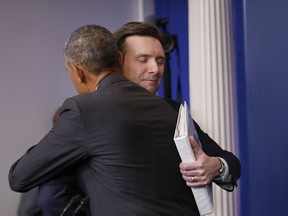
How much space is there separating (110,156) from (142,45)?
0.57 metres

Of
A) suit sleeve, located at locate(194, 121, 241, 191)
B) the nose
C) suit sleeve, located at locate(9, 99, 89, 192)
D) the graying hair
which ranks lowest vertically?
suit sleeve, located at locate(194, 121, 241, 191)

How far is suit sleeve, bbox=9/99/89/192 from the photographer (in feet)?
2.92

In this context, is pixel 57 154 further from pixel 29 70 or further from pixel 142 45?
pixel 29 70

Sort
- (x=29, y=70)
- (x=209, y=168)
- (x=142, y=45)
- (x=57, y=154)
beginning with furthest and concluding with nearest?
1. (x=29, y=70)
2. (x=142, y=45)
3. (x=209, y=168)
4. (x=57, y=154)

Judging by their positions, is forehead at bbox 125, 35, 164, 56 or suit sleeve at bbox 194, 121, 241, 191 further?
forehead at bbox 125, 35, 164, 56

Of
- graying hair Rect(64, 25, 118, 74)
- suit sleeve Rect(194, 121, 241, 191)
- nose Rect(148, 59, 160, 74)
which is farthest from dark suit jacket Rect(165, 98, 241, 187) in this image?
graying hair Rect(64, 25, 118, 74)

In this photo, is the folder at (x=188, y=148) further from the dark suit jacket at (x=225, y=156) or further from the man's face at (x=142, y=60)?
the man's face at (x=142, y=60)

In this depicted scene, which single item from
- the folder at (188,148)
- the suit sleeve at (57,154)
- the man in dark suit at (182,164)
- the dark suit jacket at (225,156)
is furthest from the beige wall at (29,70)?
the folder at (188,148)

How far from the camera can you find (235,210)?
1.73 m

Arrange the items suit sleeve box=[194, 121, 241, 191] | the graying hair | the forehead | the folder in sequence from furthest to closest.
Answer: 1. the forehead
2. suit sleeve box=[194, 121, 241, 191]
3. the graying hair
4. the folder

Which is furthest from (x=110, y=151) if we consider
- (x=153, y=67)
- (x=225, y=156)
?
(x=153, y=67)

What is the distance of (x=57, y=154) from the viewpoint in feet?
2.93

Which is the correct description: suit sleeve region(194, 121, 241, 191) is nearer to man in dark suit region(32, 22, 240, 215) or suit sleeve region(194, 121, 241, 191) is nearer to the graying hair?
man in dark suit region(32, 22, 240, 215)

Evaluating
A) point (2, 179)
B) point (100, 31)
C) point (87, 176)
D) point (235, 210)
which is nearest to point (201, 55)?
point (235, 210)
